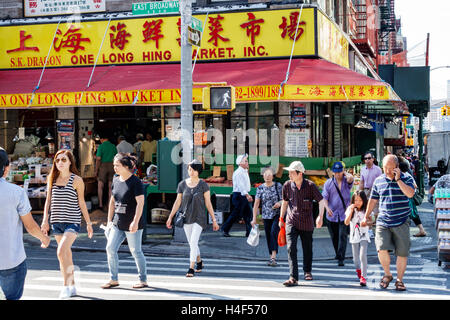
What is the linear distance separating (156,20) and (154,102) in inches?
136

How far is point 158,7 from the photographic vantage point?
13.3 m

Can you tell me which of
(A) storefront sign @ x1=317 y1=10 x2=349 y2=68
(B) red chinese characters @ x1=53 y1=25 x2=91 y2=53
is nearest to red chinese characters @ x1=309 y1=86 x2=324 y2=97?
(A) storefront sign @ x1=317 y1=10 x2=349 y2=68

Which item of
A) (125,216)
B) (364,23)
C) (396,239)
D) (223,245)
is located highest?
(364,23)

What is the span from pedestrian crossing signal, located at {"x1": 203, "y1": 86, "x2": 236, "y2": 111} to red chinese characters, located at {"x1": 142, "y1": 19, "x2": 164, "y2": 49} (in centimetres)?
574

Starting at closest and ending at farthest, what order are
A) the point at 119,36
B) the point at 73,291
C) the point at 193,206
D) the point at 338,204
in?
the point at 73,291 < the point at 193,206 < the point at 338,204 < the point at 119,36

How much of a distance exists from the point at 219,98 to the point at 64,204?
5615mm

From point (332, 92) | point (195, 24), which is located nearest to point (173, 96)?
point (195, 24)

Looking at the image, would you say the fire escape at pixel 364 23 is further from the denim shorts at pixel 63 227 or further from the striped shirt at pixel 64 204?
the denim shorts at pixel 63 227

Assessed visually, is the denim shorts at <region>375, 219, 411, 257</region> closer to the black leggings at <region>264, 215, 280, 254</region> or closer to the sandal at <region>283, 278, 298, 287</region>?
the sandal at <region>283, 278, 298, 287</region>

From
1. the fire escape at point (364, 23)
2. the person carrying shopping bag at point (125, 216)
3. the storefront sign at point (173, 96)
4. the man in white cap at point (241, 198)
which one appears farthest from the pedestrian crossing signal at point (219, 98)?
the fire escape at point (364, 23)

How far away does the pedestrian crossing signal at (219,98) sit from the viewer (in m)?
13.0

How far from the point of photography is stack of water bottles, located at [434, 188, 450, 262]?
34.3ft

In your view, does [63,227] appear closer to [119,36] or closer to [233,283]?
[233,283]

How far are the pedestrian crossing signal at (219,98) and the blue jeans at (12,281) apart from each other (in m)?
7.80
